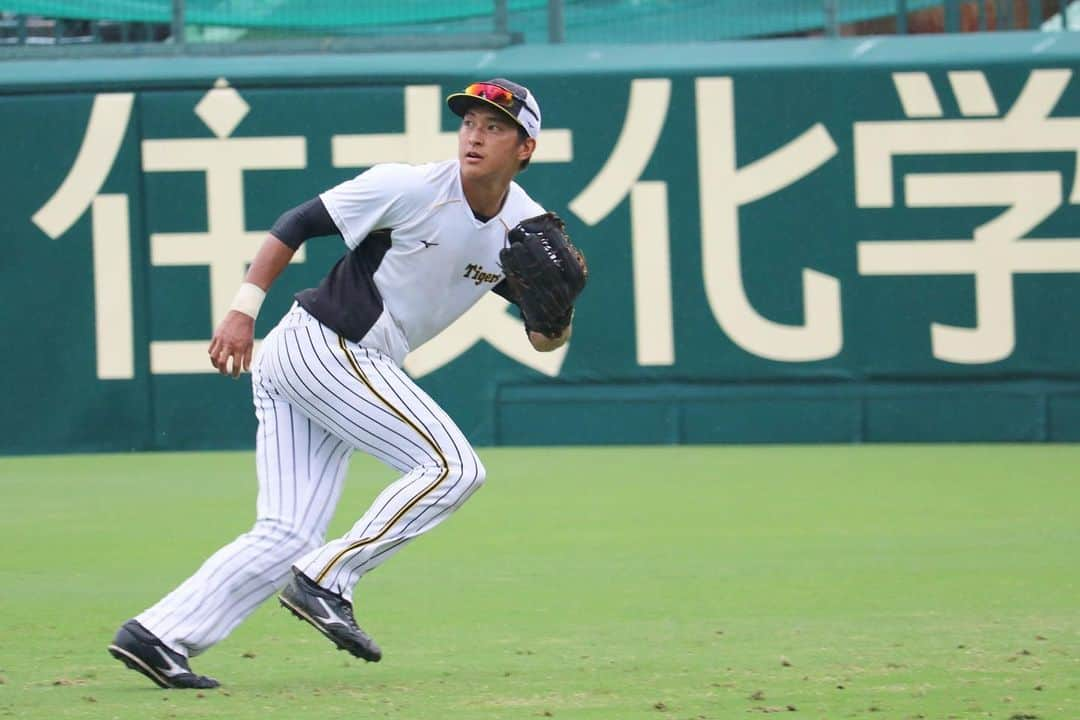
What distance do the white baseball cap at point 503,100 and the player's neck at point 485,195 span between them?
176 millimetres

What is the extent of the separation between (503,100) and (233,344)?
3.29ft

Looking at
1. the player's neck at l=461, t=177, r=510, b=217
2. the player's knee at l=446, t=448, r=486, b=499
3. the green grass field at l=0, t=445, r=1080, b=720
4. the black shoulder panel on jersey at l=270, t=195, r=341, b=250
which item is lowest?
the green grass field at l=0, t=445, r=1080, b=720

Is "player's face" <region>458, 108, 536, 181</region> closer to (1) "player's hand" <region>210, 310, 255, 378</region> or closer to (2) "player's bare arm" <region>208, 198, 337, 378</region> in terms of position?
(2) "player's bare arm" <region>208, 198, 337, 378</region>

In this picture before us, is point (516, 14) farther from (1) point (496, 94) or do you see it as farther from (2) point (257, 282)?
(2) point (257, 282)

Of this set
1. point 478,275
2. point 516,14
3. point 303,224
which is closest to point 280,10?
point 516,14

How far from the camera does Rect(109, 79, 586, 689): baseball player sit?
503 centimetres

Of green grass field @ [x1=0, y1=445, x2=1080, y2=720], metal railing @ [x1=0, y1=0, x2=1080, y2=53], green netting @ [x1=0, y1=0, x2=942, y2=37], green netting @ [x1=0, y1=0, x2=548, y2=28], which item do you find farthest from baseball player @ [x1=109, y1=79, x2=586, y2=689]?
green netting @ [x1=0, y1=0, x2=548, y2=28]

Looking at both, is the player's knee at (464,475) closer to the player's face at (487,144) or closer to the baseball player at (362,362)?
the baseball player at (362,362)

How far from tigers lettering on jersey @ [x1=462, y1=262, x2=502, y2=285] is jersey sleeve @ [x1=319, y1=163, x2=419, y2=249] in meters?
0.27

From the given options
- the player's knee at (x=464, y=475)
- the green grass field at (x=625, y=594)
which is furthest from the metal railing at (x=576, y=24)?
the player's knee at (x=464, y=475)

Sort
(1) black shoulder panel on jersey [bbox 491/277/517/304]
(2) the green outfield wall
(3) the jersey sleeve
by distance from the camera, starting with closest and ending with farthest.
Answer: (3) the jersey sleeve < (1) black shoulder panel on jersey [bbox 491/277/517/304] < (2) the green outfield wall

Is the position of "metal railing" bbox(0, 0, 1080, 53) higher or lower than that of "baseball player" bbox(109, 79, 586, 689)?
higher

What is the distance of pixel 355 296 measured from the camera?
17.5ft

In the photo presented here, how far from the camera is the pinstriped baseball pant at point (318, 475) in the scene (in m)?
5.05
